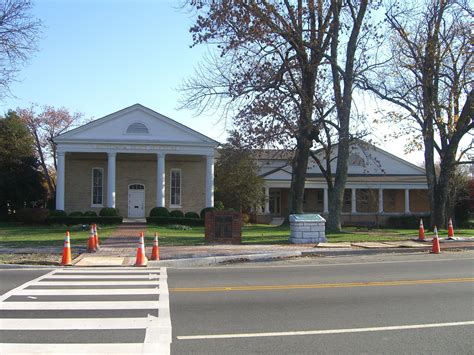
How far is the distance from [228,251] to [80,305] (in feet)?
30.0

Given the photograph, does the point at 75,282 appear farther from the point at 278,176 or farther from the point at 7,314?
the point at 278,176

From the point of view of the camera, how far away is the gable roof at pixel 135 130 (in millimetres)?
35875

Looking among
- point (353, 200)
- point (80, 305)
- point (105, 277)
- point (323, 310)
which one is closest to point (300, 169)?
point (353, 200)

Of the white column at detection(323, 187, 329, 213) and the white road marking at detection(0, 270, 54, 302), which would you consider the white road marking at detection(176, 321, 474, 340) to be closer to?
the white road marking at detection(0, 270, 54, 302)

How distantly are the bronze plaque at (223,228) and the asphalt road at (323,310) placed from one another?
21.5 ft

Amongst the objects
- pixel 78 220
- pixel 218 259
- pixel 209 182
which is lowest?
pixel 218 259

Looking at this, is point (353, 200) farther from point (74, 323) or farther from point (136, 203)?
point (74, 323)

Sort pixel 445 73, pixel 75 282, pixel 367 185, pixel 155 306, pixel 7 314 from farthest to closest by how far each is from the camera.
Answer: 1. pixel 367 185
2. pixel 445 73
3. pixel 75 282
4. pixel 155 306
5. pixel 7 314

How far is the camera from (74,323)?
6699 mm

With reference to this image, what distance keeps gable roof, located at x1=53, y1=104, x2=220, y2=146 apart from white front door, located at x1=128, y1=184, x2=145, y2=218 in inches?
216

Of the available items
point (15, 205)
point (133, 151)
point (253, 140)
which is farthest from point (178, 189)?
point (253, 140)

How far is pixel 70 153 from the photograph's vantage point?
1453 inches

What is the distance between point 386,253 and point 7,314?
13.6 meters

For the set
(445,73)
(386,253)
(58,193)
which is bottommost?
(386,253)
